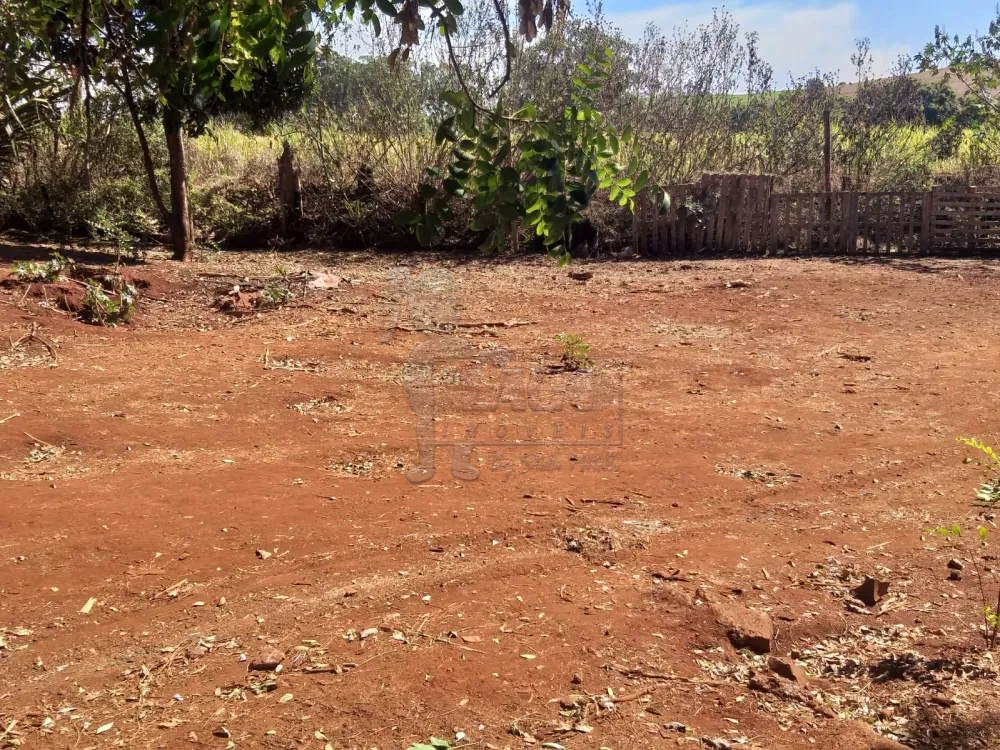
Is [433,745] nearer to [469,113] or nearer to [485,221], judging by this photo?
[485,221]

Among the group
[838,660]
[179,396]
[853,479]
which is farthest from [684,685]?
[179,396]

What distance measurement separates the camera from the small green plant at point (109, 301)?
766cm

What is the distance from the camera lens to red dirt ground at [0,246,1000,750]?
2.56 metres

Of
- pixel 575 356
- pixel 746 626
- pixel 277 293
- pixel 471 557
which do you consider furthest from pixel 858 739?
pixel 277 293

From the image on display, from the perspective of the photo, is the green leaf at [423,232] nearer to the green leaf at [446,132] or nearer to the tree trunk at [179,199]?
the green leaf at [446,132]

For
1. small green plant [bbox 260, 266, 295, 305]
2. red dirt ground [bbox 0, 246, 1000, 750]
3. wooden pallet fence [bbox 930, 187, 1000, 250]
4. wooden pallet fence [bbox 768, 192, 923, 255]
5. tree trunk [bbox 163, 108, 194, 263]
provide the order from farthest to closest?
wooden pallet fence [bbox 768, 192, 923, 255]
wooden pallet fence [bbox 930, 187, 1000, 250]
tree trunk [bbox 163, 108, 194, 263]
small green plant [bbox 260, 266, 295, 305]
red dirt ground [bbox 0, 246, 1000, 750]

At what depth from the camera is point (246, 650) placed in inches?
112

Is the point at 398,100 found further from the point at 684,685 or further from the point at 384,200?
the point at 684,685

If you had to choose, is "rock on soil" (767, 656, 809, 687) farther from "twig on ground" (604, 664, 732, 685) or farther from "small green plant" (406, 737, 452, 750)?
"small green plant" (406, 737, 452, 750)

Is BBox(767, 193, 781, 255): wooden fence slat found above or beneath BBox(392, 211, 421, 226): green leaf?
above

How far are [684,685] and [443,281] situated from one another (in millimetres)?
3099

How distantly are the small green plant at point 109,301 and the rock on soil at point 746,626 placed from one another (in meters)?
6.58

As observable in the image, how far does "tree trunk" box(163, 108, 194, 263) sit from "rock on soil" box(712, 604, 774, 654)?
386 inches

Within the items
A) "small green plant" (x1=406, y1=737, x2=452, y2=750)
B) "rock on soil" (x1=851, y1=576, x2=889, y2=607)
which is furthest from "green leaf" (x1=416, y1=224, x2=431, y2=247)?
"rock on soil" (x1=851, y1=576, x2=889, y2=607)
